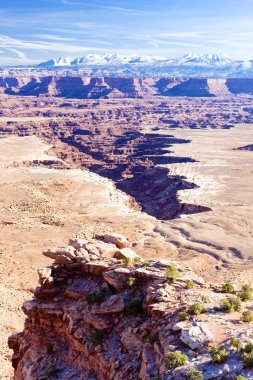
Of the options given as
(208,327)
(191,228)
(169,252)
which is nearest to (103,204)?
(191,228)

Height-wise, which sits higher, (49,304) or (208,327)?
(208,327)

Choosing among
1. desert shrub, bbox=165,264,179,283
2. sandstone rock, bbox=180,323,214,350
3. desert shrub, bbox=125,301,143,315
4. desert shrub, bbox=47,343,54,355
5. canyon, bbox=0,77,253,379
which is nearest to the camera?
sandstone rock, bbox=180,323,214,350

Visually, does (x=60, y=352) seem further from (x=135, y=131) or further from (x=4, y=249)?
(x=135, y=131)

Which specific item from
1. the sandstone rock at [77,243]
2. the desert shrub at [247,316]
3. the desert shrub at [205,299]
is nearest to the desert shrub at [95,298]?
the sandstone rock at [77,243]

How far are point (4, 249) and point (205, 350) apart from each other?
36.3m

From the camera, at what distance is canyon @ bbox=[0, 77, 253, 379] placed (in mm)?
43344

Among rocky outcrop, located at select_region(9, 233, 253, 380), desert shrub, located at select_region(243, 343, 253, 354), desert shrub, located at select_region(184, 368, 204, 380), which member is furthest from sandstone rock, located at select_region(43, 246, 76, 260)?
desert shrub, located at select_region(243, 343, 253, 354)

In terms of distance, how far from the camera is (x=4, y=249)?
4516 centimetres

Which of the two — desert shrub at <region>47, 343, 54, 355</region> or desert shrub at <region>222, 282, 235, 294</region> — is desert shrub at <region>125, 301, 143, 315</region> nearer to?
desert shrub at <region>222, 282, 235, 294</region>

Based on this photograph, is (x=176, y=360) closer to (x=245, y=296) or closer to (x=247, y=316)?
(x=247, y=316)

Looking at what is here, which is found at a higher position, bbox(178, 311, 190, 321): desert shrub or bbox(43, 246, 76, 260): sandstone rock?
bbox(178, 311, 190, 321): desert shrub

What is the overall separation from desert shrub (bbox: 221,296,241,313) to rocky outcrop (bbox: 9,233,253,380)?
60 centimetres

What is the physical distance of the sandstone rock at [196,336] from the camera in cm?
1202

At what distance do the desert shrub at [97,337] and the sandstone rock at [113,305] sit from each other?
71 centimetres
